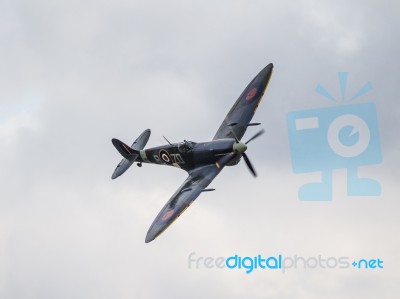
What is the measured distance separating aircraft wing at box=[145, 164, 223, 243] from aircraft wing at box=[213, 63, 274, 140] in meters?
4.75

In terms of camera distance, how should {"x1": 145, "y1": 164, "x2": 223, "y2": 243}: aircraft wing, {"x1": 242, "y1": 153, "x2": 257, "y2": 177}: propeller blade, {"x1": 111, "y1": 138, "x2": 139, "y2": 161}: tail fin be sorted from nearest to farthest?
{"x1": 145, "y1": 164, "x2": 223, "y2": 243}: aircraft wing < {"x1": 242, "y1": 153, "x2": 257, "y2": 177}: propeller blade < {"x1": 111, "y1": 138, "x2": 139, "y2": 161}: tail fin

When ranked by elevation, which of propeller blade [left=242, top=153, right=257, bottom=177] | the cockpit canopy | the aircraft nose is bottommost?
propeller blade [left=242, top=153, right=257, bottom=177]

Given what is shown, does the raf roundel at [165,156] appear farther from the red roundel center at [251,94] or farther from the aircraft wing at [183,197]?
the red roundel center at [251,94]

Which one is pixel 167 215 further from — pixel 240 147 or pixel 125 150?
pixel 125 150

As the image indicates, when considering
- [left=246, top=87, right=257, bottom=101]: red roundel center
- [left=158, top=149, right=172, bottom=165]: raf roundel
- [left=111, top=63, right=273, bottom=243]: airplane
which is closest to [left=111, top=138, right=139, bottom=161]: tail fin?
[left=111, top=63, right=273, bottom=243]: airplane

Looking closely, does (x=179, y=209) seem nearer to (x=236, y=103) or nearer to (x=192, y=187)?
(x=192, y=187)

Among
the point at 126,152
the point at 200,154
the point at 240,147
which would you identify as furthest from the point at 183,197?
the point at 126,152

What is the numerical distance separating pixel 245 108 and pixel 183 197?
1100 cm

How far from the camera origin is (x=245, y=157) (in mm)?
50844

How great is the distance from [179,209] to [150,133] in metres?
15.1

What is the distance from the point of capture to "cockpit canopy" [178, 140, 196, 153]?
175 feet

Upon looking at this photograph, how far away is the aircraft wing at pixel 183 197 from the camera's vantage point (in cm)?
4838

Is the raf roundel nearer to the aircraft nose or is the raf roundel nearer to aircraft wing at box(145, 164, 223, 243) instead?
aircraft wing at box(145, 164, 223, 243)

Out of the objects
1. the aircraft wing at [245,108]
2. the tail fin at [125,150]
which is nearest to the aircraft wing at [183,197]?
the aircraft wing at [245,108]
